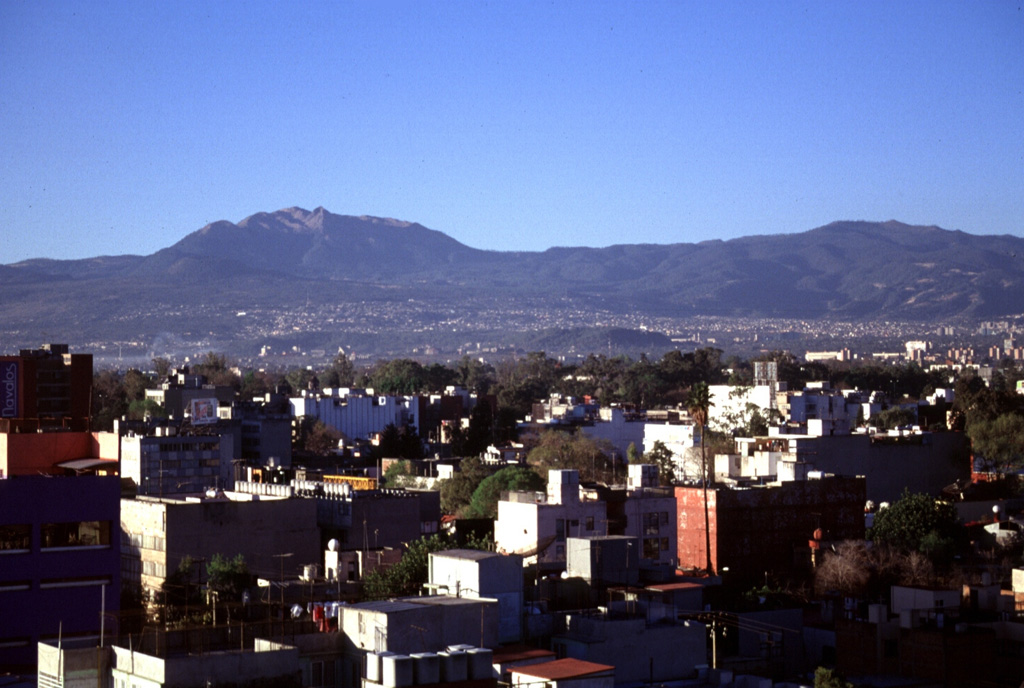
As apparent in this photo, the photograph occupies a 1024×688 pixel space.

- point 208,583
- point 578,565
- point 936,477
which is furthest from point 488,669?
point 936,477

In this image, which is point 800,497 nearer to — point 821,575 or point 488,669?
point 821,575

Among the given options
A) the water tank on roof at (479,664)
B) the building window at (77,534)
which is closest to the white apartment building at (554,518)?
the building window at (77,534)

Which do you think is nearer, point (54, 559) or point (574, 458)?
point (54, 559)

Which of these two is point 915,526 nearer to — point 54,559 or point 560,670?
point 54,559

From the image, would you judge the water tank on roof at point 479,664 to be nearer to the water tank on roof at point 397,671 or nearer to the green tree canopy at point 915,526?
the water tank on roof at point 397,671

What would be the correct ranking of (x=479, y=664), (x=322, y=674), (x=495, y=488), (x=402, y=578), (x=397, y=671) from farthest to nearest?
(x=495, y=488), (x=402, y=578), (x=322, y=674), (x=479, y=664), (x=397, y=671)

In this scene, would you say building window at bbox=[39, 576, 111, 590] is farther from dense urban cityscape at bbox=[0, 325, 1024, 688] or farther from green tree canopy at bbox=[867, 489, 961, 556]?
green tree canopy at bbox=[867, 489, 961, 556]

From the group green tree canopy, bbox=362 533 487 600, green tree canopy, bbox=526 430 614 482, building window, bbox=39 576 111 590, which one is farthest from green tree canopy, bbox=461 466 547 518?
building window, bbox=39 576 111 590

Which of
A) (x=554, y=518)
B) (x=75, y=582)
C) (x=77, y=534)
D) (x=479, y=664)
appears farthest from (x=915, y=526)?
(x=479, y=664)
